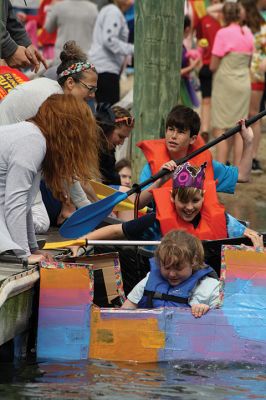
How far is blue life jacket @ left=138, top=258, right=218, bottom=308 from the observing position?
26.1ft

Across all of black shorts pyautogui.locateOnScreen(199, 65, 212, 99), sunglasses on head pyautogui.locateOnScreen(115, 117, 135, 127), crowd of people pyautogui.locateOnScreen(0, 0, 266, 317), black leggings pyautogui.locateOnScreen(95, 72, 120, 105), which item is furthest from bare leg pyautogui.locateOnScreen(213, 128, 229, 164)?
sunglasses on head pyautogui.locateOnScreen(115, 117, 135, 127)

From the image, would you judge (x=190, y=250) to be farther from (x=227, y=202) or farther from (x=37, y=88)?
(x=227, y=202)

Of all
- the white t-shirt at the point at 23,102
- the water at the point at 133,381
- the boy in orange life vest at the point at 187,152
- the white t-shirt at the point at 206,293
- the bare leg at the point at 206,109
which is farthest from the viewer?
the bare leg at the point at 206,109

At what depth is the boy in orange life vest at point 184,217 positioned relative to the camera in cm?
865

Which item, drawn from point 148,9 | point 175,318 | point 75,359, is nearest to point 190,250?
point 175,318

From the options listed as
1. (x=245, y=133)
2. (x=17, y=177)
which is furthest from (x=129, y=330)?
(x=245, y=133)

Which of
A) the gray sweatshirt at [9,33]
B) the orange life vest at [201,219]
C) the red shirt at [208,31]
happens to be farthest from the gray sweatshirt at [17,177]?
the red shirt at [208,31]

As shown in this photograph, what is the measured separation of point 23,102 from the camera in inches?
373

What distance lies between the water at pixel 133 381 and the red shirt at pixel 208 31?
8.42m

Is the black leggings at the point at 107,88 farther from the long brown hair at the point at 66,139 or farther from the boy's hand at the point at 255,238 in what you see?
the long brown hair at the point at 66,139

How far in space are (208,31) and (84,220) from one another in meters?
7.39

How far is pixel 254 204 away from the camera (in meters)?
13.4

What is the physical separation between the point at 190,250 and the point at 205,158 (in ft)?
6.45

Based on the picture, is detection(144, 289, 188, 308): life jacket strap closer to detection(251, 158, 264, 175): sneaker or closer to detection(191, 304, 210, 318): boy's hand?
detection(191, 304, 210, 318): boy's hand
